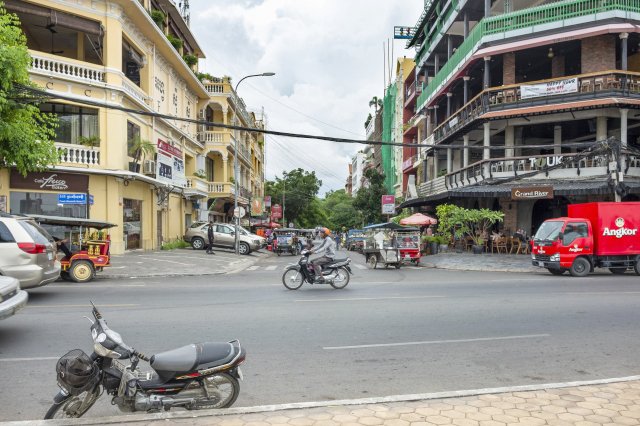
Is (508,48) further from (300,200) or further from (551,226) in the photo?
(300,200)

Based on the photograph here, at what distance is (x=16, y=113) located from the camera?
14.2 m

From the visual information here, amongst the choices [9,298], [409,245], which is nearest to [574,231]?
[409,245]

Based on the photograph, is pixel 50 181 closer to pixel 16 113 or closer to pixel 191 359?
pixel 16 113

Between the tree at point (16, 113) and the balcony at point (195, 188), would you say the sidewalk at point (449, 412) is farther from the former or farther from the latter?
the balcony at point (195, 188)

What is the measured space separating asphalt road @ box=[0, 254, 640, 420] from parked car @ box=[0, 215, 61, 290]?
637 mm

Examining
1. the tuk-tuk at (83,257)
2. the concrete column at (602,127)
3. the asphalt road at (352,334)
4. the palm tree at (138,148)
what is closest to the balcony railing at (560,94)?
the concrete column at (602,127)

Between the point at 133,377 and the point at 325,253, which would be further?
the point at 325,253

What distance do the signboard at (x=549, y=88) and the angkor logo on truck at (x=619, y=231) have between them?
9260mm

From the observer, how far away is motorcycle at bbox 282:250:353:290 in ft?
44.9

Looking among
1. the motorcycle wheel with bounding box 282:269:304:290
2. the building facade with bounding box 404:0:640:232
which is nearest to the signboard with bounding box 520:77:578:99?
the building facade with bounding box 404:0:640:232

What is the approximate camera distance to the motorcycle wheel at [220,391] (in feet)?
14.2

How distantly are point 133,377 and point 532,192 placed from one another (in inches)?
870

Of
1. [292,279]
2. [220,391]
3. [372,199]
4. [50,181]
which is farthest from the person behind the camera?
[372,199]

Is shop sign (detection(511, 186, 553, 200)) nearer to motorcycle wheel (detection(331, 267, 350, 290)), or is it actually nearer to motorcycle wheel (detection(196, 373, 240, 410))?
motorcycle wheel (detection(331, 267, 350, 290))
